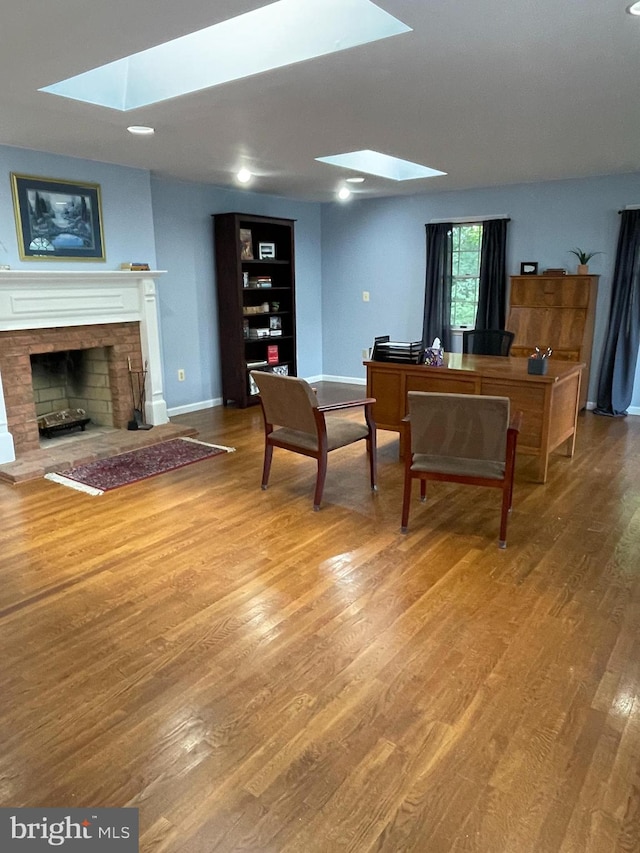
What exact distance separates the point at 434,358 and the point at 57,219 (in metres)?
3.08

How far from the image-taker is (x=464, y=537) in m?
3.23

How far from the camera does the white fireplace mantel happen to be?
14.2ft

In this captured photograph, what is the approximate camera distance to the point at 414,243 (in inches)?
276

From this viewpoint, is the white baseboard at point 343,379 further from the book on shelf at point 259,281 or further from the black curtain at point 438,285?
the book on shelf at point 259,281

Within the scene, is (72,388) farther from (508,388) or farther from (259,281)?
(508,388)

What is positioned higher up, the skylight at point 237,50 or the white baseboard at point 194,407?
the skylight at point 237,50

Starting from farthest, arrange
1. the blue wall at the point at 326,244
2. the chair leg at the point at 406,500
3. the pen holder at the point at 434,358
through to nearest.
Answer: the blue wall at the point at 326,244 < the pen holder at the point at 434,358 < the chair leg at the point at 406,500

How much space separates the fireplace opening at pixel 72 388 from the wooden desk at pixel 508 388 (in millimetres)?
2458

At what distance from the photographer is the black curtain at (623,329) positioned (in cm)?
558

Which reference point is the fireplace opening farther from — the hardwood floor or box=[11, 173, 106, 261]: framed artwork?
the hardwood floor

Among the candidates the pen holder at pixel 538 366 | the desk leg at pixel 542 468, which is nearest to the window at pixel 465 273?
the pen holder at pixel 538 366

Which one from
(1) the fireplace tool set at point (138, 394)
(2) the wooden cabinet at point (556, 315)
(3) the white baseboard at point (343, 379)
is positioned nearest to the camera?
(1) the fireplace tool set at point (138, 394)

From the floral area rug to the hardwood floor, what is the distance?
1.17 ft

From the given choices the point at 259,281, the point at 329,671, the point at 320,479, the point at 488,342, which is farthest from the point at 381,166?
the point at 329,671
